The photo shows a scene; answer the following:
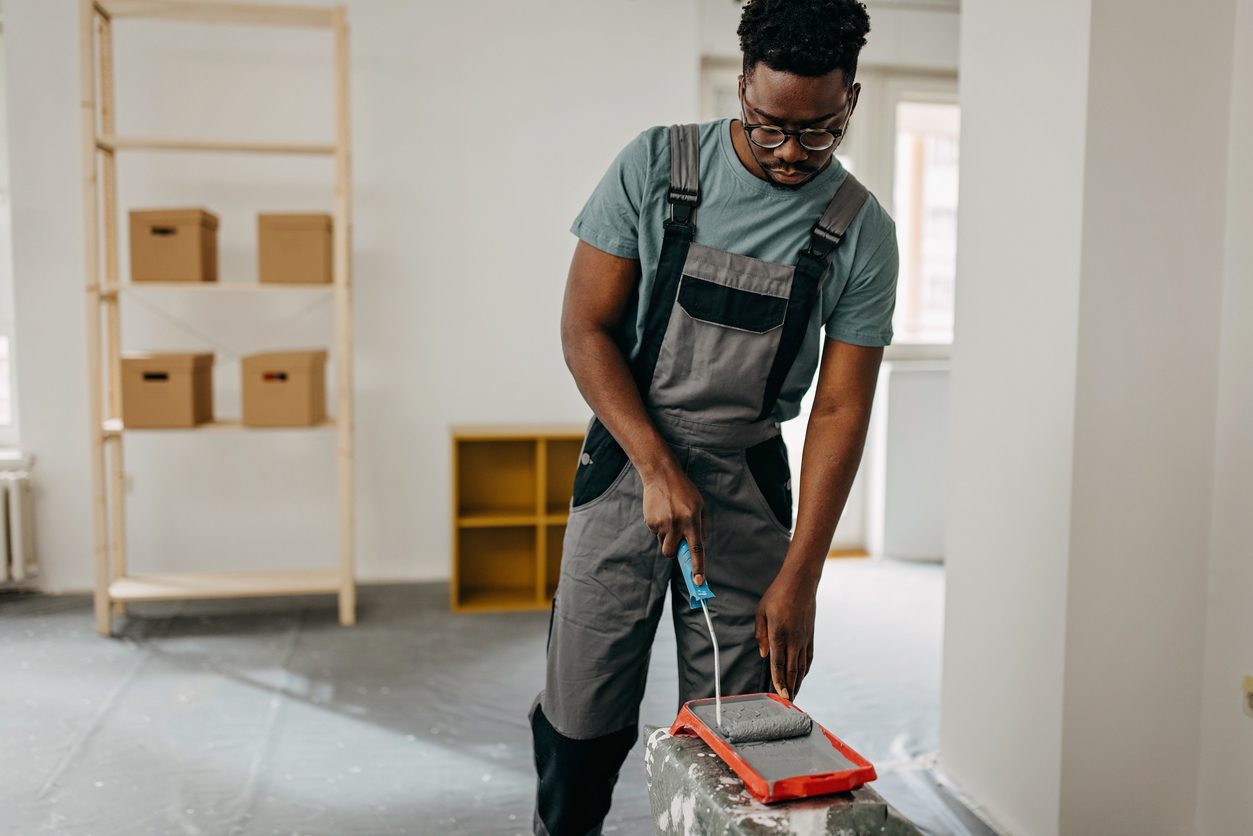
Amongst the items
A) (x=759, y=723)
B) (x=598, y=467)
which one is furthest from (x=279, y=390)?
(x=759, y=723)

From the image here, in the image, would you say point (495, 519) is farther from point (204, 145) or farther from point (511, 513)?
point (204, 145)

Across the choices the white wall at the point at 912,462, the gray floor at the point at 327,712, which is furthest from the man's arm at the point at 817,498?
the white wall at the point at 912,462

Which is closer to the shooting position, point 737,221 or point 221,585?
point 737,221

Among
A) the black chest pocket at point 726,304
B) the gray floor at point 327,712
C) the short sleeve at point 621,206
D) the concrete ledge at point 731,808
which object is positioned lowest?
the gray floor at point 327,712

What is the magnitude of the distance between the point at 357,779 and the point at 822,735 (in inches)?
59.7

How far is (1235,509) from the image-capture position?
172cm

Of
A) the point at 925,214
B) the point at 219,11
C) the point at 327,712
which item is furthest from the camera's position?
the point at 925,214

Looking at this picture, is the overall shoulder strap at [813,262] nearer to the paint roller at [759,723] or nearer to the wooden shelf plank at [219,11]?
the paint roller at [759,723]

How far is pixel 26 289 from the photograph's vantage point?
11.6 feet

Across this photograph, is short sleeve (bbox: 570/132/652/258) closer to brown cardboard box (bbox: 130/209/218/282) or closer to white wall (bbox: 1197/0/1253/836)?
white wall (bbox: 1197/0/1253/836)

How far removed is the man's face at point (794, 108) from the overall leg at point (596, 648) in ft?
1.55

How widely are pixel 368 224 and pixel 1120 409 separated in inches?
111

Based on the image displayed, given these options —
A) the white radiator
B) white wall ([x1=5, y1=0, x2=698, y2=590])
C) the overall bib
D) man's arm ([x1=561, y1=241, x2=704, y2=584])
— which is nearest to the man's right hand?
man's arm ([x1=561, y1=241, x2=704, y2=584])

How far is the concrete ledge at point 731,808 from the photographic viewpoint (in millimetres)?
871
